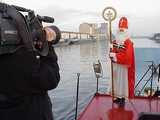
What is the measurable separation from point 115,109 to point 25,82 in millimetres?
4137

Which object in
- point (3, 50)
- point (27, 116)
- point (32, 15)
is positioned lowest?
point (27, 116)

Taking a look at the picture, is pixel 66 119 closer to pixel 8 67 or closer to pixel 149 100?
pixel 149 100

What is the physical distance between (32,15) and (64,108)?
8.89 m

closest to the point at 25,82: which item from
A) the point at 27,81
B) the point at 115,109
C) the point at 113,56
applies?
the point at 27,81

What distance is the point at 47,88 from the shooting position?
2.41 m

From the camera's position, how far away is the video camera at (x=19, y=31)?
222 centimetres

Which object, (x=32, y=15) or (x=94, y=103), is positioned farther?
(x=94, y=103)

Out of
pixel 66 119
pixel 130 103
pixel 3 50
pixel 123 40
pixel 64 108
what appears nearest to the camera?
pixel 3 50

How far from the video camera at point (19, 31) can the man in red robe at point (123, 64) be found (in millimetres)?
3718

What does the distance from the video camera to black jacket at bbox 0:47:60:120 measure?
0.05m

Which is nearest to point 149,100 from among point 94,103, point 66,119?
point 94,103

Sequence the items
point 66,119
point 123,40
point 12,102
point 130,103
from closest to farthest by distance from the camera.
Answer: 1. point 12,102
2. point 123,40
3. point 130,103
4. point 66,119

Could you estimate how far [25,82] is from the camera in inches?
92.9

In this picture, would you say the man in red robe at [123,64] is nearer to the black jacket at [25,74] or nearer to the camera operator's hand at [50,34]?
the camera operator's hand at [50,34]
